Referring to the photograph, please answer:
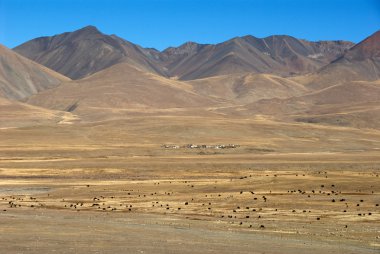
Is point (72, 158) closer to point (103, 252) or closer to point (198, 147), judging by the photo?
point (198, 147)

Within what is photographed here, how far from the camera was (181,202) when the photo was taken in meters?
46.4

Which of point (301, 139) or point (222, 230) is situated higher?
point (301, 139)

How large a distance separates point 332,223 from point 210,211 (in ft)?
27.3

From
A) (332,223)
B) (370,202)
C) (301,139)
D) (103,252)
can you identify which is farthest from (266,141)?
(103,252)

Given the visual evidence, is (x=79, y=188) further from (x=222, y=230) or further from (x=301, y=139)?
(x=301, y=139)

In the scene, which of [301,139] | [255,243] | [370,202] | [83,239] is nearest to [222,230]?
[255,243]

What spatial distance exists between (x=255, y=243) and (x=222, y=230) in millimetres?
Answer: 4676

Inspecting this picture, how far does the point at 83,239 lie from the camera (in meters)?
29.0

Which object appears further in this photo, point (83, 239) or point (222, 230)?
point (222, 230)

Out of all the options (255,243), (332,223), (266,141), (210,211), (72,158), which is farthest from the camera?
(266,141)

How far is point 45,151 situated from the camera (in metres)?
108

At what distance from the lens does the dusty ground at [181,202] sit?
1129 inches

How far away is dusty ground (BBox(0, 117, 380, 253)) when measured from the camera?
28.7m

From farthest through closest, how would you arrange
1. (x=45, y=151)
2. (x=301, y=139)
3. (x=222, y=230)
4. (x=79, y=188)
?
(x=301, y=139) < (x=45, y=151) < (x=79, y=188) < (x=222, y=230)
